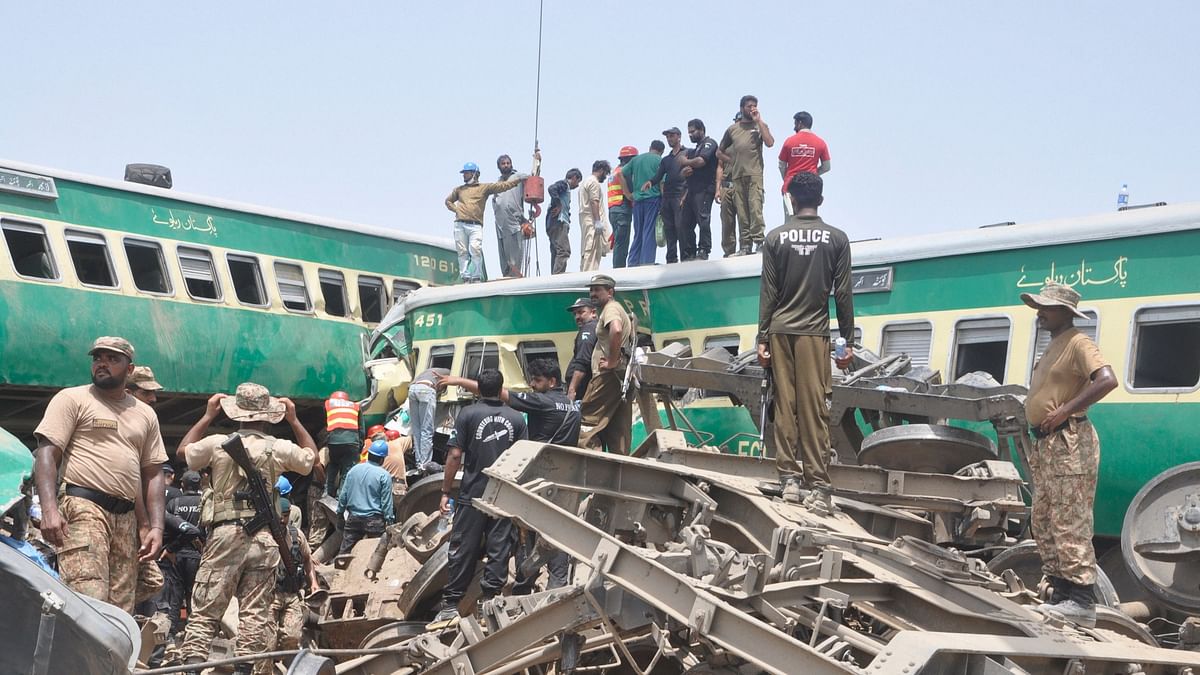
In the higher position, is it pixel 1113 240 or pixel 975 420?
pixel 1113 240

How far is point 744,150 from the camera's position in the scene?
48.5 ft

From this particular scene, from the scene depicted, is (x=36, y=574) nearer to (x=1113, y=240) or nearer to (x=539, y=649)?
(x=539, y=649)

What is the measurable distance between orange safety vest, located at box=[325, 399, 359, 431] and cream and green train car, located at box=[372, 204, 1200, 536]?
2292mm

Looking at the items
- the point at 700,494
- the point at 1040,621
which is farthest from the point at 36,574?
the point at 1040,621

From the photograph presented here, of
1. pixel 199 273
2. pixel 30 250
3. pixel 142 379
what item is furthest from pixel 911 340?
pixel 30 250

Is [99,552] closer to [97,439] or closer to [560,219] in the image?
[97,439]

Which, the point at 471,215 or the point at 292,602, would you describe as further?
the point at 471,215

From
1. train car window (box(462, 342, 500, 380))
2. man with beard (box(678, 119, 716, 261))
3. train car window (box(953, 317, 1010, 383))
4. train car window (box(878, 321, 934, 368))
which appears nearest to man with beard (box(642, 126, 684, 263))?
man with beard (box(678, 119, 716, 261))

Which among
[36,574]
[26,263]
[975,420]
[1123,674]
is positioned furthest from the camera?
[26,263]

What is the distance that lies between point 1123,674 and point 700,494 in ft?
7.30

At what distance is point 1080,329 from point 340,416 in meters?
8.82

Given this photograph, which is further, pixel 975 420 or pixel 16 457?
pixel 975 420

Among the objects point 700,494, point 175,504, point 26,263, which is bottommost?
point 175,504

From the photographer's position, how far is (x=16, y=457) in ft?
16.3
